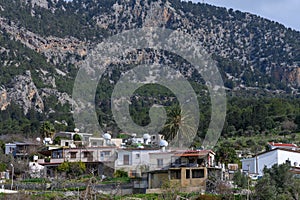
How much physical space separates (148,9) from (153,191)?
13413cm

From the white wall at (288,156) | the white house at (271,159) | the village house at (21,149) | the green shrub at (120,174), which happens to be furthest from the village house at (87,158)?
the white wall at (288,156)

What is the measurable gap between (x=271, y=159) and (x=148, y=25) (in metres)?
119

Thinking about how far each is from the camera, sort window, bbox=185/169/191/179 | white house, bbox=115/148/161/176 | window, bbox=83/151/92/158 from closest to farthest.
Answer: window, bbox=185/169/191/179 < white house, bbox=115/148/161/176 < window, bbox=83/151/92/158

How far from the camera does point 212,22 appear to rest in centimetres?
17225

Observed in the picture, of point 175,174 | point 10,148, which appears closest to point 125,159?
point 175,174

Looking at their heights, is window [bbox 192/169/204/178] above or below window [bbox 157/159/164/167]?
below

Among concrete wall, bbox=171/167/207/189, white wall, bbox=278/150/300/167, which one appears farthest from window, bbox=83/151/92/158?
white wall, bbox=278/150/300/167

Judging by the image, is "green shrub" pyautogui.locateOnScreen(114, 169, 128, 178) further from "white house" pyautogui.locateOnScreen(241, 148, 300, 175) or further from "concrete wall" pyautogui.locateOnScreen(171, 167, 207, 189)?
"white house" pyautogui.locateOnScreen(241, 148, 300, 175)

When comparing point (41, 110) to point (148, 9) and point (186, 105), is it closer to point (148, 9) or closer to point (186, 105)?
point (186, 105)

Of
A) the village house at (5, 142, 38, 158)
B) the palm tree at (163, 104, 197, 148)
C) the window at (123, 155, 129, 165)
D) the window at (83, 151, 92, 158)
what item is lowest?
the window at (123, 155, 129, 165)

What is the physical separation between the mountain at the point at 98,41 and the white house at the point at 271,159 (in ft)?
175

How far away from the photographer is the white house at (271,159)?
51031 millimetres

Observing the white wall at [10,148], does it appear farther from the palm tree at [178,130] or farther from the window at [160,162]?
the window at [160,162]

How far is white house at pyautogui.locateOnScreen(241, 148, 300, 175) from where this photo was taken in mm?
51031
